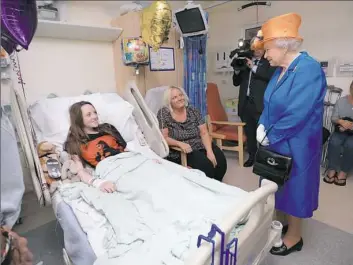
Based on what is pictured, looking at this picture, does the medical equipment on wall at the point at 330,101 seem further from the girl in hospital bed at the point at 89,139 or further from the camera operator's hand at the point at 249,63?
the girl in hospital bed at the point at 89,139

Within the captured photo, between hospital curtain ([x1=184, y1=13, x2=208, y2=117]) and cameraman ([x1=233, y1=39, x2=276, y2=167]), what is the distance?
456mm

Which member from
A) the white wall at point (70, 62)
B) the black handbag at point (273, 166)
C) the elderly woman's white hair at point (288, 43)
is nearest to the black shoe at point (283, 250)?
the black handbag at point (273, 166)

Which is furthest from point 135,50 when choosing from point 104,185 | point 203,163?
point 104,185

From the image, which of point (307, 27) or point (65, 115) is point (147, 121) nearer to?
point (65, 115)

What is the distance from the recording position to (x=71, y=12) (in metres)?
1.93

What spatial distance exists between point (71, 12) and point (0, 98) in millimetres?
1762

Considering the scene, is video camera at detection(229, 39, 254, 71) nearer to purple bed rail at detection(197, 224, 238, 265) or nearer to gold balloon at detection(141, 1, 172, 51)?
gold balloon at detection(141, 1, 172, 51)

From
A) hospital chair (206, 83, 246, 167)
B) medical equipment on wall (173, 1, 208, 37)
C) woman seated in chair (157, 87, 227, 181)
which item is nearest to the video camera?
medical equipment on wall (173, 1, 208, 37)

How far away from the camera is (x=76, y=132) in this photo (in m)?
Result: 1.67

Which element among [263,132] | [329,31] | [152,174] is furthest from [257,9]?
[152,174]

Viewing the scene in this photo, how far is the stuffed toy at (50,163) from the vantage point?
144cm

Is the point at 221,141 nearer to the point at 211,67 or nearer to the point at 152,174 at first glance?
the point at 211,67

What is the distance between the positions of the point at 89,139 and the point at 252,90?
179cm

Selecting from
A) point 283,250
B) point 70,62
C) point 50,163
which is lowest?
point 283,250
